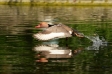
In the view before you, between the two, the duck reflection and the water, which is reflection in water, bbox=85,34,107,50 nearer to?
the water

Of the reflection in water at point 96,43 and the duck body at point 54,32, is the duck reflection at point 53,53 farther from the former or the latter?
the reflection in water at point 96,43

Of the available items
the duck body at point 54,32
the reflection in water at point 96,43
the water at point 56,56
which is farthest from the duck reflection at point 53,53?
the reflection in water at point 96,43

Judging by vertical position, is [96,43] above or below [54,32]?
below

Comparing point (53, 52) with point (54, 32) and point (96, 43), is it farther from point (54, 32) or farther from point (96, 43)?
point (96, 43)

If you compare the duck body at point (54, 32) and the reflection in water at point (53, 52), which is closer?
the reflection in water at point (53, 52)

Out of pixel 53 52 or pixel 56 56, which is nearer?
pixel 56 56

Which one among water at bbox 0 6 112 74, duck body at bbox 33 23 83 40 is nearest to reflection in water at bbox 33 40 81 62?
water at bbox 0 6 112 74

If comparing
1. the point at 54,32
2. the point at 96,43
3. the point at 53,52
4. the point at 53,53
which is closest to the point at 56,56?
the point at 53,53

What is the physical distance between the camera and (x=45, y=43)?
2206cm

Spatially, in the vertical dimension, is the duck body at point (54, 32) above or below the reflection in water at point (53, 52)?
above

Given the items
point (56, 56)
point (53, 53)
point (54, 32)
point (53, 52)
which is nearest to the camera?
point (56, 56)

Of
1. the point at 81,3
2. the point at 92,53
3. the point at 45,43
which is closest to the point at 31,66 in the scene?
the point at 92,53

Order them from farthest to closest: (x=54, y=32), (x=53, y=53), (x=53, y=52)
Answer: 1. (x=54, y=32)
2. (x=53, y=52)
3. (x=53, y=53)

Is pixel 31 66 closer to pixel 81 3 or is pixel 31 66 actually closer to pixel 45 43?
pixel 45 43
